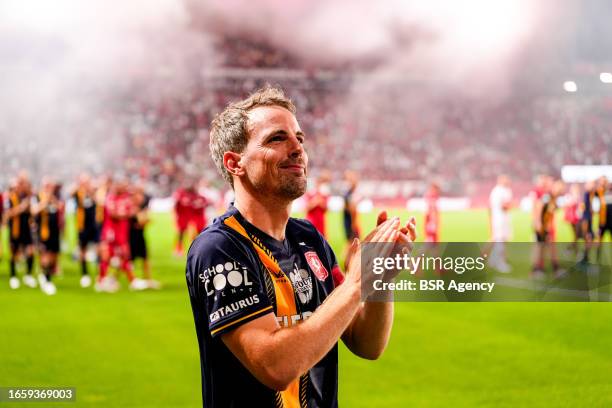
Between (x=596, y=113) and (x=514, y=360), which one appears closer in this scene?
(x=514, y=360)

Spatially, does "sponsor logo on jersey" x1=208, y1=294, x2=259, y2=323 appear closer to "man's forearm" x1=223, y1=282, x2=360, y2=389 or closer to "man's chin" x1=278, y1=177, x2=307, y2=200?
"man's forearm" x1=223, y1=282, x2=360, y2=389

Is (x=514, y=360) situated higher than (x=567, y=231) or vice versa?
(x=567, y=231)

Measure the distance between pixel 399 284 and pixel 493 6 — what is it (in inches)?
932

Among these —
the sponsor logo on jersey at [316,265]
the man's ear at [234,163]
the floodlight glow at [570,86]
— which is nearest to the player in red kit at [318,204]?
the sponsor logo on jersey at [316,265]

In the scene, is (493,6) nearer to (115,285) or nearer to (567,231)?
(567,231)

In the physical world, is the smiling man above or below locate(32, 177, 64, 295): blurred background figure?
below

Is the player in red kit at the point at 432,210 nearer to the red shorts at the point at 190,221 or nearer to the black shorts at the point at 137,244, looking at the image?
the black shorts at the point at 137,244

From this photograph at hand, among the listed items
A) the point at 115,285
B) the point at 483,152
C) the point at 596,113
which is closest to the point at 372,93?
the point at 483,152

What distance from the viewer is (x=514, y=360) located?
5508 mm

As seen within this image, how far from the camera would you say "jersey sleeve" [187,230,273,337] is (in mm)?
1459

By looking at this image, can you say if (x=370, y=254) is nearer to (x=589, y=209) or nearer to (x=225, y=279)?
(x=225, y=279)

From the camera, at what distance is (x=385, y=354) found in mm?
5770

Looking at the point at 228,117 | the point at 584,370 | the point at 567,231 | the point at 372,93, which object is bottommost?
the point at 584,370

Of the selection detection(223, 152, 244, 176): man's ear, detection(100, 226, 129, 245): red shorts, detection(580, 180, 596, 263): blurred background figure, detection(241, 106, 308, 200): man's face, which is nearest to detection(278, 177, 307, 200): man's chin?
detection(241, 106, 308, 200): man's face
